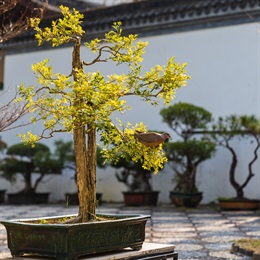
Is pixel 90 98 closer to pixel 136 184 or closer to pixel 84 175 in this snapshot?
pixel 84 175

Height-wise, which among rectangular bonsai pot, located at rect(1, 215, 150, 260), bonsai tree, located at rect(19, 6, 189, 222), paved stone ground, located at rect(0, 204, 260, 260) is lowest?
paved stone ground, located at rect(0, 204, 260, 260)

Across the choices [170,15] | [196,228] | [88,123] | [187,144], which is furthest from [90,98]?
[170,15]

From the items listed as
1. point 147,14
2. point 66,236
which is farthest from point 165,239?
point 147,14

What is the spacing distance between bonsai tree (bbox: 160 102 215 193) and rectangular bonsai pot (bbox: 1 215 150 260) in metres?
8.96

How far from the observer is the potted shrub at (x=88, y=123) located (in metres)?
3.69

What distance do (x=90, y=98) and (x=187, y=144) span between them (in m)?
9.24

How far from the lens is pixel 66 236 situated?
11.8ft

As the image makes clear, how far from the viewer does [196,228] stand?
30.0ft

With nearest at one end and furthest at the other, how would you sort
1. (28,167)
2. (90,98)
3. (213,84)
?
(90,98)
(213,84)
(28,167)

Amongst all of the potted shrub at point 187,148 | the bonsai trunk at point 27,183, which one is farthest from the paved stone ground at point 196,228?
the bonsai trunk at point 27,183

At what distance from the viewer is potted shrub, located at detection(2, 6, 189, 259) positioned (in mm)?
3693

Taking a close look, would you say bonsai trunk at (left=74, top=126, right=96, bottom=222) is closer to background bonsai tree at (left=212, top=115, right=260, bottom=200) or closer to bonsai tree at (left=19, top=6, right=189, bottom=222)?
bonsai tree at (left=19, top=6, right=189, bottom=222)

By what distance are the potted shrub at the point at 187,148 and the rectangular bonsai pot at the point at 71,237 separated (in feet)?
29.5

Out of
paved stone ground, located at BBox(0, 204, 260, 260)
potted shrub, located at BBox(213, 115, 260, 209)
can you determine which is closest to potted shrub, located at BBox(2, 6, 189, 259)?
paved stone ground, located at BBox(0, 204, 260, 260)
